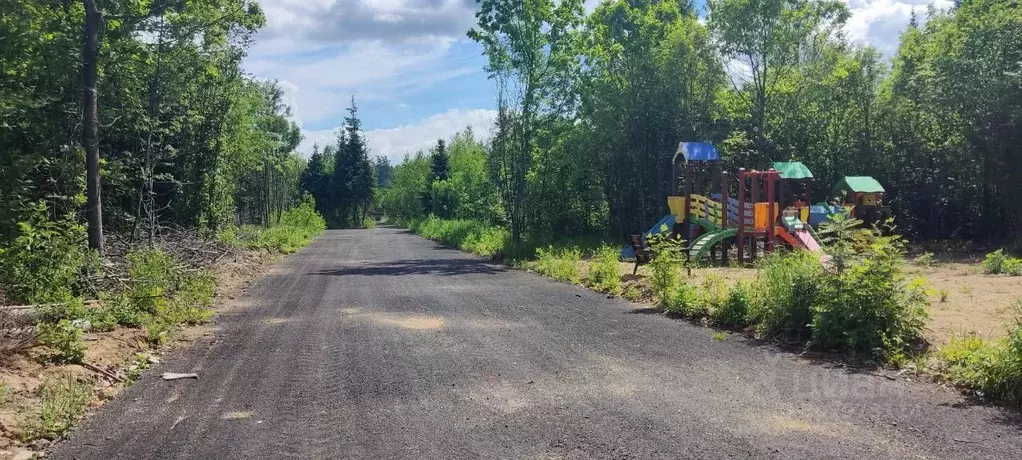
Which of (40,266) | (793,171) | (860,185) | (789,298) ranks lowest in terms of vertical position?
(789,298)

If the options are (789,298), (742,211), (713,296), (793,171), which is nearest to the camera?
(789,298)

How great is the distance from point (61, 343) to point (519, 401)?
5.05 m

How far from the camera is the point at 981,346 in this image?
6.10m

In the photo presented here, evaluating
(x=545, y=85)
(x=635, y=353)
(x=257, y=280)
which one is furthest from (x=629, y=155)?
(x=635, y=353)

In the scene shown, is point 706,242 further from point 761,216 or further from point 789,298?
point 789,298

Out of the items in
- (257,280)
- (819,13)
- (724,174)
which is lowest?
(257,280)

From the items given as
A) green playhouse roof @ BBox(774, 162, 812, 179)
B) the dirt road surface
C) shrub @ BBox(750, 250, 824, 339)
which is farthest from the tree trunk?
green playhouse roof @ BBox(774, 162, 812, 179)

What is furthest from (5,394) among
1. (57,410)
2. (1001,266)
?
(1001,266)

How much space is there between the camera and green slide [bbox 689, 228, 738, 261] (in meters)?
15.8

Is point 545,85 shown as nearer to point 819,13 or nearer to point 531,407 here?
point 819,13

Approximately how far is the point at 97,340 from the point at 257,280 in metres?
8.32

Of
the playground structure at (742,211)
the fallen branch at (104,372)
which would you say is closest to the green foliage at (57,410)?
the fallen branch at (104,372)

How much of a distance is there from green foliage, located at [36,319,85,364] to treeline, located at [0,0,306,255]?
286cm

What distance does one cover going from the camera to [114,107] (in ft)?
48.1
